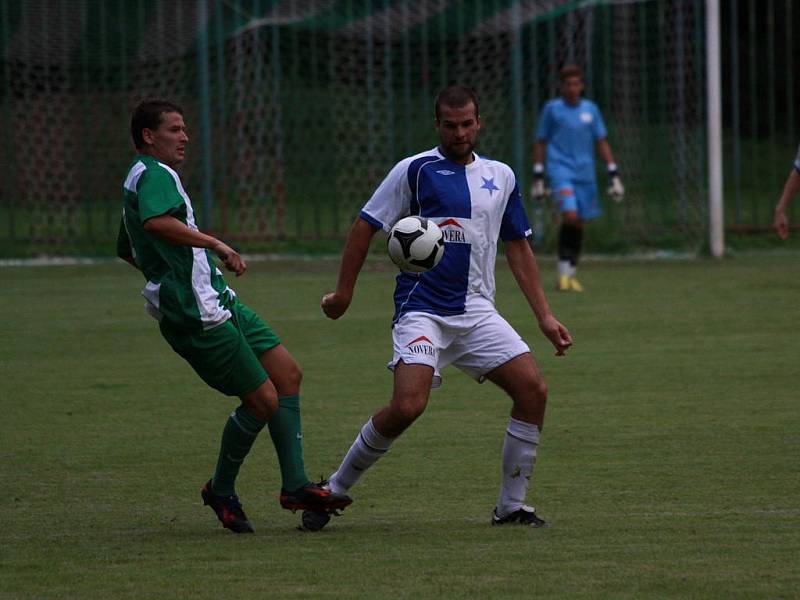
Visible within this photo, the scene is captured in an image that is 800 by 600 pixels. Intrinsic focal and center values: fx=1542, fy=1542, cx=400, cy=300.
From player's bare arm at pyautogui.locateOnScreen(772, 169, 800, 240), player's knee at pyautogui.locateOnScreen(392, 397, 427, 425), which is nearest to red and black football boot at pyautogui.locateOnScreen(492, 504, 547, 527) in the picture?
player's knee at pyautogui.locateOnScreen(392, 397, 427, 425)

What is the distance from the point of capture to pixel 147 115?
5.94 m

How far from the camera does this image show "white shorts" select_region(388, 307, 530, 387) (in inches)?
233

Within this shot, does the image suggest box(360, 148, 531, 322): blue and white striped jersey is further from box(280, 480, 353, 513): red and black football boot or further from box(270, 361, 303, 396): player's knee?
box(280, 480, 353, 513): red and black football boot

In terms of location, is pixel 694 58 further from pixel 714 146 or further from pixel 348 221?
pixel 348 221

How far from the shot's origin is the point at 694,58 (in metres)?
20.0

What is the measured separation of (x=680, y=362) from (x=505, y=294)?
14.5ft

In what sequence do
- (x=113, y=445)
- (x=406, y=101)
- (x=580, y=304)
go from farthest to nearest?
(x=406, y=101) → (x=580, y=304) → (x=113, y=445)

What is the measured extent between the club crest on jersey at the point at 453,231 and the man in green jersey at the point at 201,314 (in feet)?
2.87

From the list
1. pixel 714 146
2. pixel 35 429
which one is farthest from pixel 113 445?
pixel 714 146

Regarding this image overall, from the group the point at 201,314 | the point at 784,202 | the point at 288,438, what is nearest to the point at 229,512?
the point at 288,438

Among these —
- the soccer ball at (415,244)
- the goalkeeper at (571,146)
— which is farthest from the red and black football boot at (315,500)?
the goalkeeper at (571,146)

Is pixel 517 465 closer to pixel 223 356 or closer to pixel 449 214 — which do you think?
pixel 449 214

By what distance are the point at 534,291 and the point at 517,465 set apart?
27.8 inches

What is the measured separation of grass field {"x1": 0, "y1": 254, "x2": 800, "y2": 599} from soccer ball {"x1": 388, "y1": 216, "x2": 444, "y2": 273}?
3.34 feet
